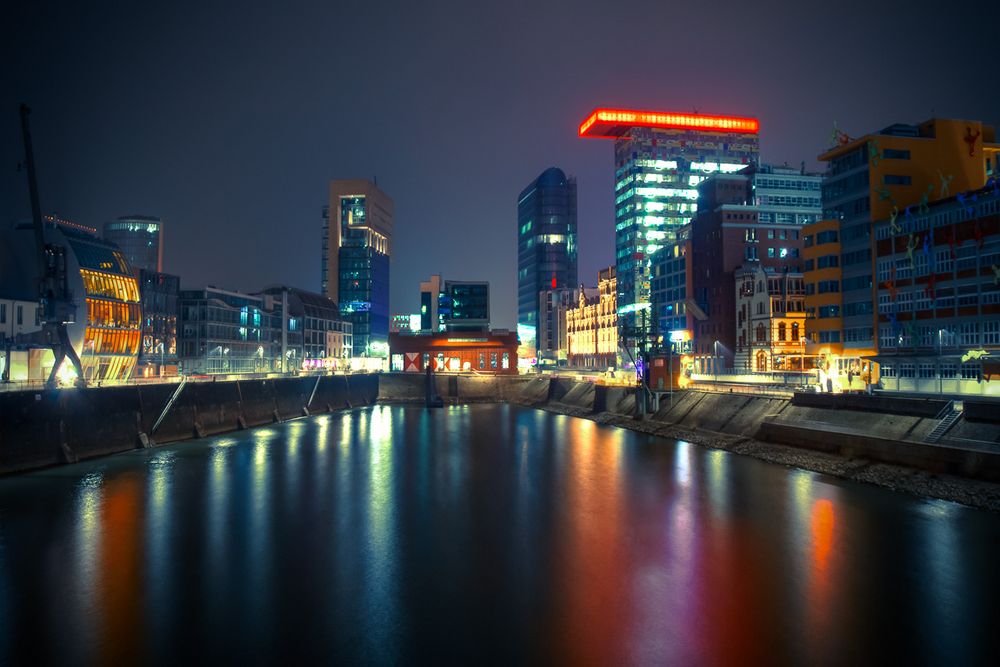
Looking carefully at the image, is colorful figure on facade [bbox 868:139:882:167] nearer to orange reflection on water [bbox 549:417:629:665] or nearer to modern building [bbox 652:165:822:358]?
modern building [bbox 652:165:822:358]

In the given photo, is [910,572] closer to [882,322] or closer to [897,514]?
[897,514]

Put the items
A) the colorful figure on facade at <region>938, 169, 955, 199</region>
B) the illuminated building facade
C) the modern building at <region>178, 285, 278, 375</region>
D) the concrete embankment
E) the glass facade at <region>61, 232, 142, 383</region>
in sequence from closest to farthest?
the concrete embankment → the colorful figure on facade at <region>938, 169, 955, 199</region> → the glass facade at <region>61, 232, 142, 383</region> → the modern building at <region>178, 285, 278, 375</region> → the illuminated building facade

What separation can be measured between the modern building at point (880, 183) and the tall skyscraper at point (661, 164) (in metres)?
106

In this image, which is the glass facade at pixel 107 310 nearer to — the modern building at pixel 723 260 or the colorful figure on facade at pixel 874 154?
the modern building at pixel 723 260

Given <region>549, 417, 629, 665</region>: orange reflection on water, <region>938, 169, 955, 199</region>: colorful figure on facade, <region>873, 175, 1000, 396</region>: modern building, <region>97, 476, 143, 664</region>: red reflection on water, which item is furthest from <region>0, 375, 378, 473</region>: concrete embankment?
<region>938, 169, 955, 199</region>: colorful figure on facade

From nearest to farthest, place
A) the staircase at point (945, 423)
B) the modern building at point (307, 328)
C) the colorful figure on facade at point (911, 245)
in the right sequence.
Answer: the staircase at point (945, 423), the colorful figure on facade at point (911, 245), the modern building at point (307, 328)

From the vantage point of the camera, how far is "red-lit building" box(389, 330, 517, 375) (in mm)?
152500

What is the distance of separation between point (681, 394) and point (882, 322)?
23.0 m

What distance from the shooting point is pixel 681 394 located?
78625 millimetres

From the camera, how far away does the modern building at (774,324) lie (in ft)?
300

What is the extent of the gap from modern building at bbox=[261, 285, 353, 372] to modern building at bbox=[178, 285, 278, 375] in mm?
8006

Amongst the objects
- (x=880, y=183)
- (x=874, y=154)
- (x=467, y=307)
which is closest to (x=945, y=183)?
(x=880, y=183)

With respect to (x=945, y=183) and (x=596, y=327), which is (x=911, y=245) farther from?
(x=596, y=327)

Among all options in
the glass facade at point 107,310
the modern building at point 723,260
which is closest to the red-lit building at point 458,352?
the modern building at point 723,260
